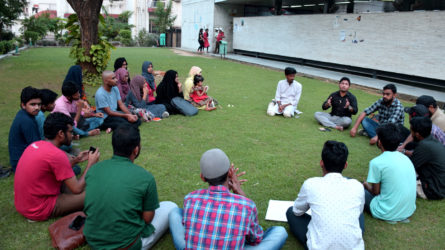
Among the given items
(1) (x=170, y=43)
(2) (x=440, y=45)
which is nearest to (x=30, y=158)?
(2) (x=440, y=45)

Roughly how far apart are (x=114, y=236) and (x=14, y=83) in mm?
9964

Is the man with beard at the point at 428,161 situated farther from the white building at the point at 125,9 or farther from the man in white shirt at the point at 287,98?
the white building at the point at 125,9

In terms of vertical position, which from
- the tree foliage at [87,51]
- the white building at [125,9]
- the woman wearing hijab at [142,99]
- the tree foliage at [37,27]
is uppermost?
the white building at [125,9]

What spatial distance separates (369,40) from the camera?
1312 cm

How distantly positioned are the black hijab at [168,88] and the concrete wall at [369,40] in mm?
9037

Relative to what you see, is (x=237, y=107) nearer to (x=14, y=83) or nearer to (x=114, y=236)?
(x=114, y=236)

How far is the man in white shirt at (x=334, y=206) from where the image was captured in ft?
8.10

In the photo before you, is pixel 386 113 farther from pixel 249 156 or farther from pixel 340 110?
pixel 249 156

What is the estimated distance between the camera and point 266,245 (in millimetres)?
2588

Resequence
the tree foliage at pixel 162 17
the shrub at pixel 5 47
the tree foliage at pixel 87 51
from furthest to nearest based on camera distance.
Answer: the tree foliage at pixel 162 17 < the shrub at pixel 5 47 < the tree foliage at pixel 87 51

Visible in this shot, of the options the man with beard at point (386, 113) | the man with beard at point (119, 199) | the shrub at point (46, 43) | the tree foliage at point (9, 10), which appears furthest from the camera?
the shrub at point (46, 43)

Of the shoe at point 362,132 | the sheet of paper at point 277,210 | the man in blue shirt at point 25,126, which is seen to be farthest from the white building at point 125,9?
the sheet of paper at point 277,210

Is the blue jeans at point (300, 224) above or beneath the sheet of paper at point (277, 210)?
above

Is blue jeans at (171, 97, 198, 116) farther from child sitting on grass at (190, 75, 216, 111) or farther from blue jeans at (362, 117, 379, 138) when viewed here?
blue jeans at (362, 117, 379, 138)
